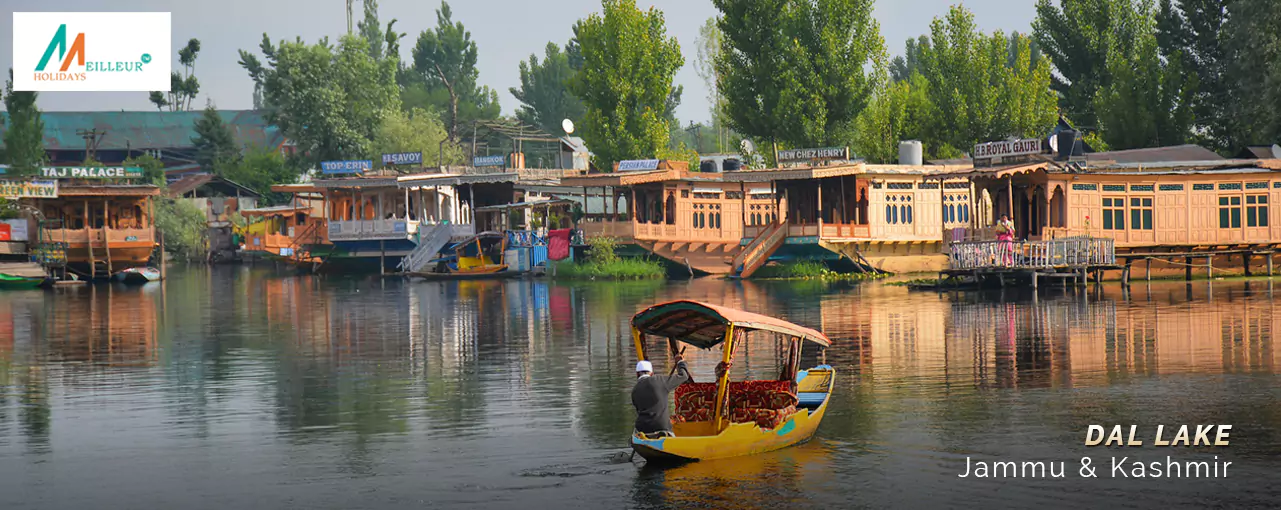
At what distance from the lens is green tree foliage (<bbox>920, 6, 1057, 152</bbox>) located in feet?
215

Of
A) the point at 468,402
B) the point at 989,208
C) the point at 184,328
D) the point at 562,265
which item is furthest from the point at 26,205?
the point at 468,402

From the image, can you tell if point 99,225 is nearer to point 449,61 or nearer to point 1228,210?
point 1228,210

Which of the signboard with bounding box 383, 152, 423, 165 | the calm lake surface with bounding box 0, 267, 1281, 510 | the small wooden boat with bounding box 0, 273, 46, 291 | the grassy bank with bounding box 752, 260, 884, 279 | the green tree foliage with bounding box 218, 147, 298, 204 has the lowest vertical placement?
the calm lake surface with bounding box 0, 267, 1281, 510

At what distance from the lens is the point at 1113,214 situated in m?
45.8

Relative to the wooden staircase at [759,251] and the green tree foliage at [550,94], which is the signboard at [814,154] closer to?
the wooden staircase at [759,251]

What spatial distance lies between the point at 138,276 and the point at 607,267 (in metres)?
23.6

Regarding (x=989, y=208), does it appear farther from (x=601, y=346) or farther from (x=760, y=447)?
(x=760, y=447)

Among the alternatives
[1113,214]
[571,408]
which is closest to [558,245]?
[1113,214]

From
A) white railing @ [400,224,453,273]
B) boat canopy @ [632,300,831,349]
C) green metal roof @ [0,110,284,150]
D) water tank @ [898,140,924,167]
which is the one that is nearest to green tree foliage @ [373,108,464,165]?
white railing @ [400,224,453,273]

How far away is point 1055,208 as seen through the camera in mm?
45281

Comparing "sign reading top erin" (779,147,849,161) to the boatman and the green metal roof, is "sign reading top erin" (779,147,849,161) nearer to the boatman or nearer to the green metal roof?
the boatman

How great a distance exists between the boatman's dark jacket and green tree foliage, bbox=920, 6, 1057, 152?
5371cm

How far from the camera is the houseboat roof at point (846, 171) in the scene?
5378 cm

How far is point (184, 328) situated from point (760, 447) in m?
24.3
